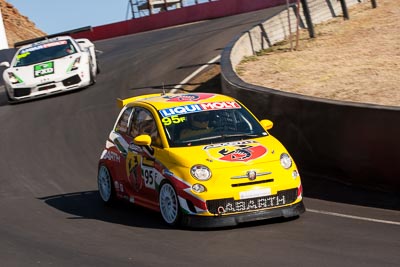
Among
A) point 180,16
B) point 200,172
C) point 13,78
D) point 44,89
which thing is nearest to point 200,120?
point 200,172

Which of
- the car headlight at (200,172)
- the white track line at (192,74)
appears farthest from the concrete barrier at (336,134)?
the white track line at (192,74)

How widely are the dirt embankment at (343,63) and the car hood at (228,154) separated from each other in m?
4.45

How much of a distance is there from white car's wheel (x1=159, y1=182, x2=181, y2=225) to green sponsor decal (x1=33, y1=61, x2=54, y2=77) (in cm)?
1344

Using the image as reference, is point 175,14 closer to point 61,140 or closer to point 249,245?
point 61,140

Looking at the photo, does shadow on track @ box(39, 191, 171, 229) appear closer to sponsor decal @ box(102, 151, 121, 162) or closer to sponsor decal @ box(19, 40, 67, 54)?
sponsor decal @ box(102, 151, 121, 162)

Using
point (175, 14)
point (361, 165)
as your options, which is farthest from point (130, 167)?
point (175, 14)

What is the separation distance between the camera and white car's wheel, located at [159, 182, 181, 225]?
9930mm

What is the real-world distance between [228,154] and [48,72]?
13.8 metres

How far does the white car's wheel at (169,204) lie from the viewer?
9.93 meters

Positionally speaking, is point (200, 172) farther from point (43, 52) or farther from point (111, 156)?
point (43, 52)

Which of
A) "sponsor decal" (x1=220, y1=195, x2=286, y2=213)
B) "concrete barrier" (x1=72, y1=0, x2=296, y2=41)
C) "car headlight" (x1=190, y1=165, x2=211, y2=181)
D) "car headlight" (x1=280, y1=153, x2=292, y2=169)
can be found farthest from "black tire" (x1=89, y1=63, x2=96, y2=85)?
"concrete barrier" (x1=72, y1=0, x2=296, y2=41)

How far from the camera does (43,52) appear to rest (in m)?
23.9

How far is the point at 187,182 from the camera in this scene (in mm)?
9758

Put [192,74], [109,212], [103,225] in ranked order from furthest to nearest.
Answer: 1. [192,74]
2. [109,212]
3. [103,225]
